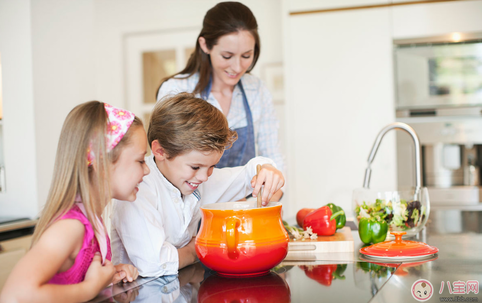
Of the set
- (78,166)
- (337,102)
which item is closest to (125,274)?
(78,166)

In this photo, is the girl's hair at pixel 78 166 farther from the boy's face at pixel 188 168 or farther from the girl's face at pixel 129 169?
the boy's face at pixel 188 168

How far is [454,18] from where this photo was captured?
2789mm

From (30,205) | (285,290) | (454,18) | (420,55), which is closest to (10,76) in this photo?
(30,205)

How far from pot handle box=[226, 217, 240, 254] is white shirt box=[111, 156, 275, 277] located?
19 centimetres

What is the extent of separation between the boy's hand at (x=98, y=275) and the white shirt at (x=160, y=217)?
12 cm

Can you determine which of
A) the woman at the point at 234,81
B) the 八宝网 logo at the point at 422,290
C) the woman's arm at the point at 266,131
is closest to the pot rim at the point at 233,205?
the 八宝网 logo at the point at 422,290

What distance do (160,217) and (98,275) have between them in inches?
10.5

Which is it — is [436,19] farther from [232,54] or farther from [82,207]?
[82,207]

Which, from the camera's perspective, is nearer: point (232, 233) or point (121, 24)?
point (232, 233)

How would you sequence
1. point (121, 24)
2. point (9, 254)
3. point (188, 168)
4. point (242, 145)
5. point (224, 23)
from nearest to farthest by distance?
point (188, 168), point (224, 23), point (242, 145), point (9, 254), point (121, 24)

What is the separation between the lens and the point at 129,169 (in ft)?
2.83

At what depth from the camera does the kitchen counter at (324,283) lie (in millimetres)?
699

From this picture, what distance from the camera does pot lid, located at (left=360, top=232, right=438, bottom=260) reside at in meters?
0.92

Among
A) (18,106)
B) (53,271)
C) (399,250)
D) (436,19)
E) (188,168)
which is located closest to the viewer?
(53,271)
